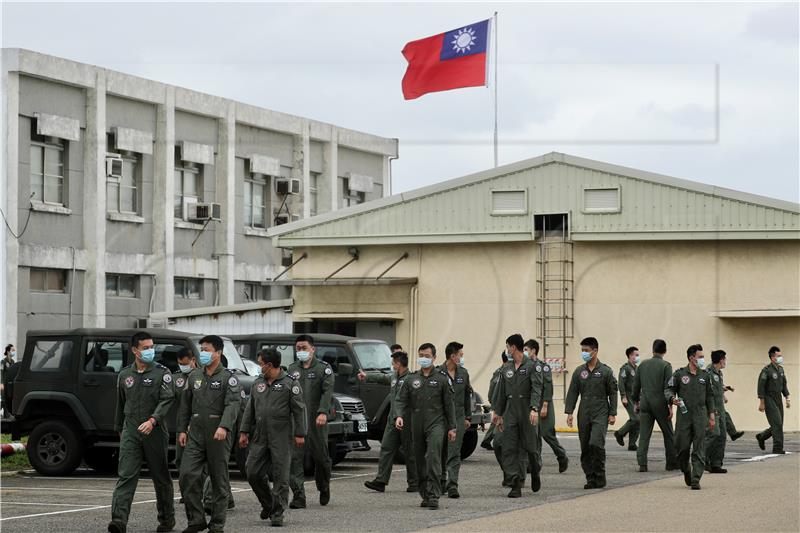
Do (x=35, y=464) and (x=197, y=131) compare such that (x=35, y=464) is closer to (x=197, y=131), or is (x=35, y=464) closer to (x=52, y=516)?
(x=52, y=516)

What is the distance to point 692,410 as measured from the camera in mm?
19453

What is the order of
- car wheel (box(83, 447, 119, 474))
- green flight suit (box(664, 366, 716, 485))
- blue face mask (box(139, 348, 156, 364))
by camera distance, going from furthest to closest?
car wheel (box(83, 447, 119, 474)), green flight suit (box(664, 366, 716, 485)), blue face mask (box(139, 348, 156, 364))

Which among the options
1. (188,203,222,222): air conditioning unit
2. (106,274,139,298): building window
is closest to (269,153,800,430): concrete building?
(106,274,139,298): building window

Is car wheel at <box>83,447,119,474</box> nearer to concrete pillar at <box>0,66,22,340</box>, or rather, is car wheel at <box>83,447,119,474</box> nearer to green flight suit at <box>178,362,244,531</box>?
green flight suit at <box>178,362,244,531</box>

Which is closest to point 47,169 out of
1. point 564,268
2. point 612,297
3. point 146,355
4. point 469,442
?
point 564,268

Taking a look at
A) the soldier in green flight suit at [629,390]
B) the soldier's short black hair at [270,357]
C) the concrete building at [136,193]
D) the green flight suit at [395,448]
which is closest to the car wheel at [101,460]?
the green flight suit at [395,448]

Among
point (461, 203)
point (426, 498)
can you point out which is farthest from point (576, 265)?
point (426, 498)

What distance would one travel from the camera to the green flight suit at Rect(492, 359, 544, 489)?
17.8 meters

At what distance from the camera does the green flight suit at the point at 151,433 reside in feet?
45.8

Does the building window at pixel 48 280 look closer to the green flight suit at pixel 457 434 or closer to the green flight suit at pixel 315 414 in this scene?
the green flight suit at pixel 457 434

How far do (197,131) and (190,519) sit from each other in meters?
33.5

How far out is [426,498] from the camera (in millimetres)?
16359

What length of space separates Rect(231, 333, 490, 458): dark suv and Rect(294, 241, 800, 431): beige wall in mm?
10768

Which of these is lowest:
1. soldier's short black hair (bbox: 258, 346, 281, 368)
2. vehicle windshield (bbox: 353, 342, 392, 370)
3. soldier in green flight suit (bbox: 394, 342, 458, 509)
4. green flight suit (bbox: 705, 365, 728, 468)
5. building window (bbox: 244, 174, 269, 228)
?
green flight suit (bbox: 705, 365, 728, 468)
